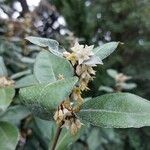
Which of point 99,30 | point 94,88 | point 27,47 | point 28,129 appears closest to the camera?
point 28,129

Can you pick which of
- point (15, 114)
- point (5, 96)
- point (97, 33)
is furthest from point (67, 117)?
point (97, 33)

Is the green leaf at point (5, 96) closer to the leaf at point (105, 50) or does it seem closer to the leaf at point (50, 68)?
the leaf at point (50, 68)

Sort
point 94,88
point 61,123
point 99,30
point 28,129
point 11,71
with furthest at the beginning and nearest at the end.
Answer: point 99,30 < point 94,88 < point 11,71 < point 28,129 < point 61,123

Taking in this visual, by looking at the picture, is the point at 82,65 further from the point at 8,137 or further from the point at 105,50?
the point at 8,137

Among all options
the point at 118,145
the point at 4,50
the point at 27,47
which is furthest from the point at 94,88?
the point at 4,50

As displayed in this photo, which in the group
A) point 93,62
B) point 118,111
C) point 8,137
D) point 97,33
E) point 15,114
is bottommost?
point 97,33

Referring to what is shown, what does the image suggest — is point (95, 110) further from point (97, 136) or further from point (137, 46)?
point (137, 46)
